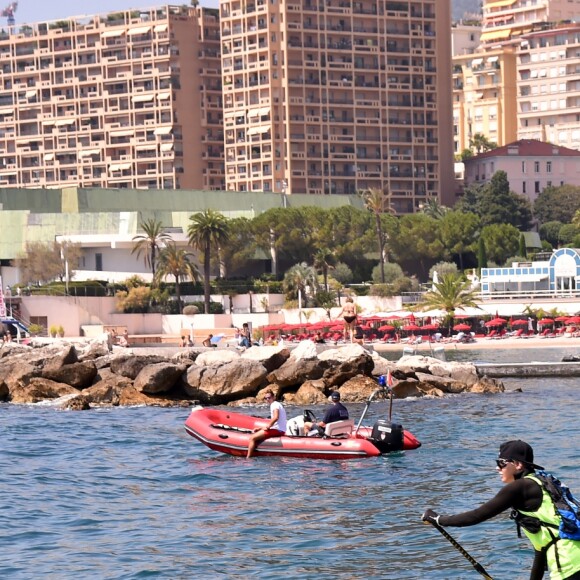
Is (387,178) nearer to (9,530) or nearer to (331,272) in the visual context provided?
(331,272)

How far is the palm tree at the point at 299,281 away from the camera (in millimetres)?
96250

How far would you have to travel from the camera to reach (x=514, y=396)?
44375 millimetres

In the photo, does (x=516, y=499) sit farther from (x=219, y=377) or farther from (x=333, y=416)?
(x=219, y=377)

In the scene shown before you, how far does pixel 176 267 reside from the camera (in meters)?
96.1

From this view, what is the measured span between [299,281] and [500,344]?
24.5 metres

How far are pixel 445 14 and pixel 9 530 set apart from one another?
127180mm

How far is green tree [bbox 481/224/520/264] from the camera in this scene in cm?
11369

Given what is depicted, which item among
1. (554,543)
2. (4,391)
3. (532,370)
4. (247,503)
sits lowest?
(532,370)

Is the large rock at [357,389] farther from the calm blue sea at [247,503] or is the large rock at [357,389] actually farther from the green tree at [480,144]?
the green tree at [480,144]

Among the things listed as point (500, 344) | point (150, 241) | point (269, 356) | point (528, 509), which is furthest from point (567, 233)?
point (528, 509)

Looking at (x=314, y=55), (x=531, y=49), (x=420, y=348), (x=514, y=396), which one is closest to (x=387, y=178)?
(x=314, y=55)

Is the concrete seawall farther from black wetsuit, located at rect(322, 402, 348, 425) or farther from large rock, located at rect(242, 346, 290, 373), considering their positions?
black wetsuit, located at rect(322, 402, 348, 425)

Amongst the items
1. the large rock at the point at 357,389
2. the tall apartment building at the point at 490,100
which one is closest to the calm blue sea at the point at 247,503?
the large rock at the point at 357,389

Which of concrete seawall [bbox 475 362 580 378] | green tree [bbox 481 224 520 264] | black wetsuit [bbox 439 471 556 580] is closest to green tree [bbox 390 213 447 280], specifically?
green tree [bbox 481 224 520 264]
